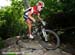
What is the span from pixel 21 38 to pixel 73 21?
195cm

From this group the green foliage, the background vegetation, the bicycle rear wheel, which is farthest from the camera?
the green foliage

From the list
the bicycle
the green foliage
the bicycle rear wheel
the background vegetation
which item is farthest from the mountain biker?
the green foliage

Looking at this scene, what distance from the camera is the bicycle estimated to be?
8938mm

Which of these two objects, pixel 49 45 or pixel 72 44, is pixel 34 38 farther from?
pixel 72 44

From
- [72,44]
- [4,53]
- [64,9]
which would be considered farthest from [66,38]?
[4,53]

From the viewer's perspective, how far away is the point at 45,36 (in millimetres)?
8953

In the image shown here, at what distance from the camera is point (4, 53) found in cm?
881

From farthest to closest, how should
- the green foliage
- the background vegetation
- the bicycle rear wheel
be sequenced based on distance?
the green foliage
the background vegetation
the bicycle rear wheel

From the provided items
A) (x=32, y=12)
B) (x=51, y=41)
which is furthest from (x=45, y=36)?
(x=32, y=12)

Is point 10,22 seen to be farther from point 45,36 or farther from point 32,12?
point 45,36

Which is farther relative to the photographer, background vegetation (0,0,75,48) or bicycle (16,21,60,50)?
background vegetation (0,0,75,48)

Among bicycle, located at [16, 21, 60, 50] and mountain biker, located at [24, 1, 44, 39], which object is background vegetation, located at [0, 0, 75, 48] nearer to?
bicycle, located at [16, 21, 60, 50]

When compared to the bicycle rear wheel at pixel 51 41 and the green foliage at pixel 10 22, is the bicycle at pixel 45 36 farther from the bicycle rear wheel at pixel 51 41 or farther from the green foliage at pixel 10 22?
the green foliage at pixel 10 22

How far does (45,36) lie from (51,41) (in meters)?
0.48
